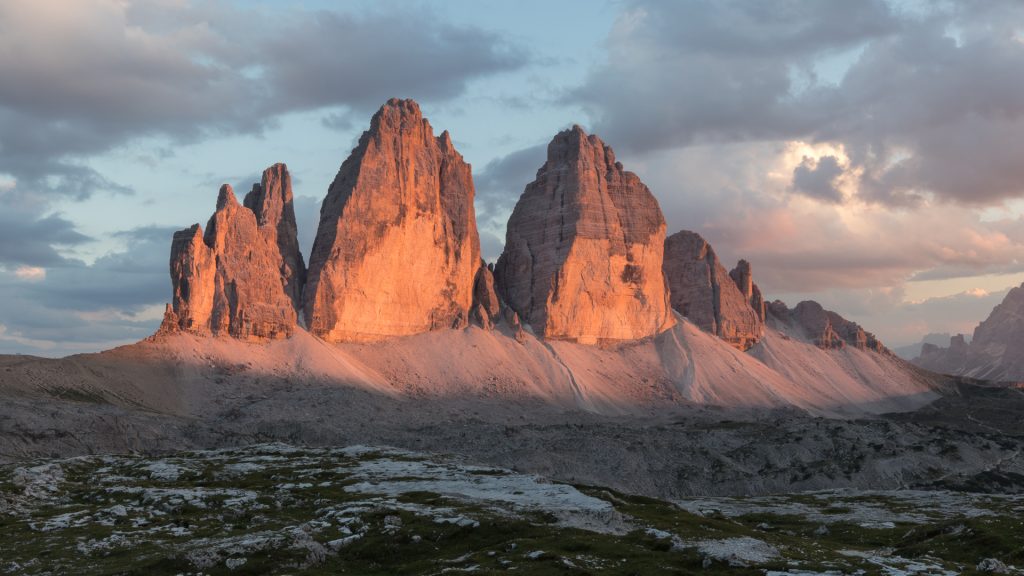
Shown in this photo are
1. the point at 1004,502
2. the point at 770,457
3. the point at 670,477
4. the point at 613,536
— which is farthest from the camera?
the point at 770,457

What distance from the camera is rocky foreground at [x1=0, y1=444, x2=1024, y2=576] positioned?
176 feet

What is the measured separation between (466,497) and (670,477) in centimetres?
7632

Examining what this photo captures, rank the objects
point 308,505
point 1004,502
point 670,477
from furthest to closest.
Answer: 1. point 670,477
2. point 1004,502
3. point 308,505

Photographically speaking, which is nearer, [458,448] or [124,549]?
[124,549]

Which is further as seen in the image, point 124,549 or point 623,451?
point 623,451

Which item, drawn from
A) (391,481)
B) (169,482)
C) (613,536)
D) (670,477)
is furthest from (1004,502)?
(169,482)

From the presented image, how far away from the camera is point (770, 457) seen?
165 metres

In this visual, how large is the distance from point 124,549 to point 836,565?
3834cm

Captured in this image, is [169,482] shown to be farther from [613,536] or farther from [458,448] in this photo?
[458,448]

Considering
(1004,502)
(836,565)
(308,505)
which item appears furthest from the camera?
(1004,502)

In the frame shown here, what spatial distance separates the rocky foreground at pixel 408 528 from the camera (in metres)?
53.6

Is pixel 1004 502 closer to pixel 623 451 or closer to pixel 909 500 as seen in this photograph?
pixel 909 500

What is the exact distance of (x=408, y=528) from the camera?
63.4 m

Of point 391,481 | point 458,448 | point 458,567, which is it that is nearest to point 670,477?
point 458,448
